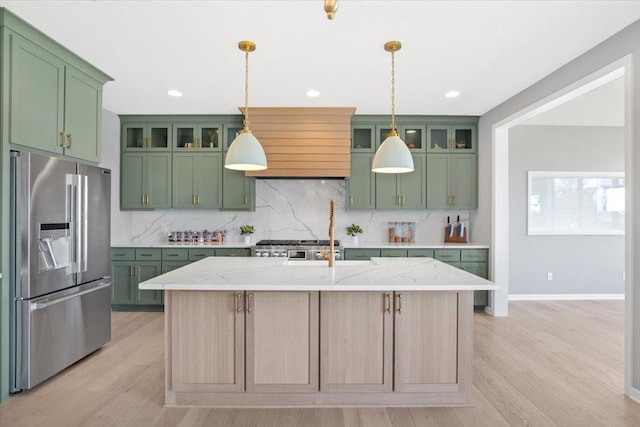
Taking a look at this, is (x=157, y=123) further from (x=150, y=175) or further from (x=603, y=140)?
(x=603, y=140)

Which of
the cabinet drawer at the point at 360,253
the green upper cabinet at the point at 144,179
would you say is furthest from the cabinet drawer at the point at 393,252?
the green upper cabinet at the point at 144,179

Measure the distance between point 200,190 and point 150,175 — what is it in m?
0.70

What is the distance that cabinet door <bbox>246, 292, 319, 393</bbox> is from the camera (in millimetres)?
2414

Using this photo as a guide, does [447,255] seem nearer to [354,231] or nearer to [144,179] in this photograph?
[354,231]

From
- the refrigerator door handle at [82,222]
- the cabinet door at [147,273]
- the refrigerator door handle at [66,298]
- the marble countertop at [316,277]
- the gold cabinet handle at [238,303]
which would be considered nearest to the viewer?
the marble countertop at [316,277]

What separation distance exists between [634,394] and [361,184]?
340cm

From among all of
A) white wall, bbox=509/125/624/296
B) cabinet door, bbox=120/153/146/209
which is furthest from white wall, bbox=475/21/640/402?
cabinet door, bbox=120/153/146/209

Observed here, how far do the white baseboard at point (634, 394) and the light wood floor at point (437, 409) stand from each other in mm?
41

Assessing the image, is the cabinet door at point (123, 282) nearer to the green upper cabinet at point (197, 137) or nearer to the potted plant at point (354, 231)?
the green upper cabinet at point (197, 137)

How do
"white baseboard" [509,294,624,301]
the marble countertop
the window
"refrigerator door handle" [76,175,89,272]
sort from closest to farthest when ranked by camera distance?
the marble countertop
"refrigerator door handle" [76,175,89,272]
"white baseboard" [509,294,624,301]
the window

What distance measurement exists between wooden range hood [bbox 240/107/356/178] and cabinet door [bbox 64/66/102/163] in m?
1.76

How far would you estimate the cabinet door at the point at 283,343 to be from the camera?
2.41 metres

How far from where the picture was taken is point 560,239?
5.54 metres

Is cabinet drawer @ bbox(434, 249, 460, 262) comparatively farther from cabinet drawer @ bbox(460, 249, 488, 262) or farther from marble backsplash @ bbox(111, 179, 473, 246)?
marble backsplash @ bbox(111, 179, 473, 246)
